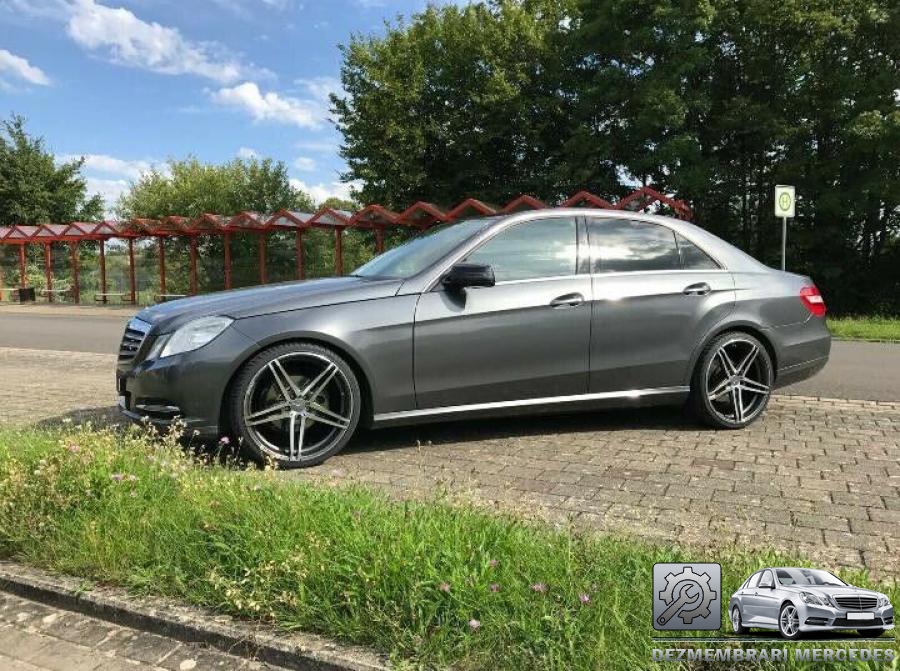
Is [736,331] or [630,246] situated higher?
[630,246]

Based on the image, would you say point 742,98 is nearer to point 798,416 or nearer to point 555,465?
point 798,416

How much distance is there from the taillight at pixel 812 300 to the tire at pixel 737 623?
3962 millimetres

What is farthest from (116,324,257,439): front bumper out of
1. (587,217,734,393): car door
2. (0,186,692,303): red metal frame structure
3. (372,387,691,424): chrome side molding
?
(0,186,692,303): red metal frame structure

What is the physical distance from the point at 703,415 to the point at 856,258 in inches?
900

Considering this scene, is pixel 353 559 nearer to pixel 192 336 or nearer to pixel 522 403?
pixel 192 336

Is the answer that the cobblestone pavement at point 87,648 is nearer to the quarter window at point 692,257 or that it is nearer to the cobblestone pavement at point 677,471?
the cobblestone pavement at point 677,471

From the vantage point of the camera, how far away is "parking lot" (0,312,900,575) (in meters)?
3.35

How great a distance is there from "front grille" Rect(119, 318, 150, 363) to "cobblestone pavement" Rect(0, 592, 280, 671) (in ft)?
6.49

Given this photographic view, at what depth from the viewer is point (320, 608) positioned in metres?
2.49

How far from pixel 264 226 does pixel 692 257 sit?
65.4ft

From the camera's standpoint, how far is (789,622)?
2.15 metres

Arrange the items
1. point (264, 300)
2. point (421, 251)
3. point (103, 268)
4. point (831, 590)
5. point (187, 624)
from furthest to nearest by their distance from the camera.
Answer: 1. point (103, 268)
2. point (421, 251)
3. point (264, 300)
4. point (187, 624)
5. point (831, 590)

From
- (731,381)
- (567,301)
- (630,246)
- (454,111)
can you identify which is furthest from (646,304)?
(454,111)

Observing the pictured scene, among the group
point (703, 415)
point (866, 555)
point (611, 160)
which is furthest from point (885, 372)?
point (611, 160)
